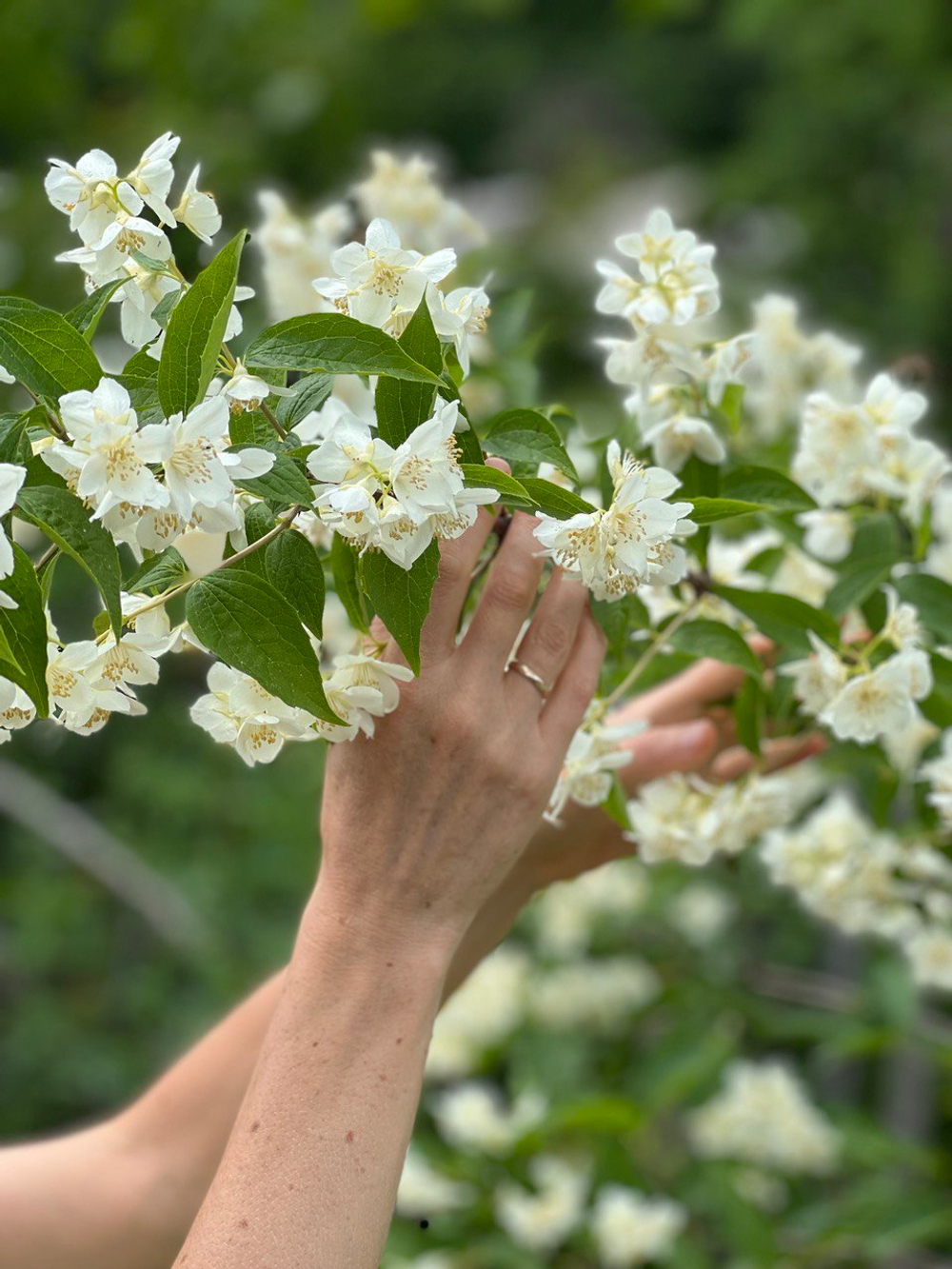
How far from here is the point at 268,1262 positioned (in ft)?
2.81

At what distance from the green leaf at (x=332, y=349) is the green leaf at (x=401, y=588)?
0.36 feet

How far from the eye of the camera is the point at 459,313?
86cm

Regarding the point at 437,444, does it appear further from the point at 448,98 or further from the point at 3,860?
the point at 448,98

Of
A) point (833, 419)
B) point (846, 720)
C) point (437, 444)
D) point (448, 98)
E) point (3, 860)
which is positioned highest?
point (448, 98)

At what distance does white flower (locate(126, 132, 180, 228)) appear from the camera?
2.72 feet

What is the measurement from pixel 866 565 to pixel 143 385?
0.64m

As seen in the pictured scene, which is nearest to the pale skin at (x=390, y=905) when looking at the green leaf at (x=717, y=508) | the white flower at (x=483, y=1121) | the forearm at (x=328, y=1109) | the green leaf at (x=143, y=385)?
the forearm at (x=328, y=1109)

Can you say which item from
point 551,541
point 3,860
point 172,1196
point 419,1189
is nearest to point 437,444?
point 551,541

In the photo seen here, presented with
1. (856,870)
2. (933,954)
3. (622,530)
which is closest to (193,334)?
(622,530)

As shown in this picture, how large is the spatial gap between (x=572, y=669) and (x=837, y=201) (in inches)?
187

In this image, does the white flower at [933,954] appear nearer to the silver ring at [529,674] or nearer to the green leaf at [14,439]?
the silver ring at [529,674]

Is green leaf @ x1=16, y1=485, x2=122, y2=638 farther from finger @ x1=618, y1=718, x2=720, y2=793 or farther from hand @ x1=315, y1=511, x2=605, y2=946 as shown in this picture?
finger @ x1=618, y1=718, x2=720, y2=793

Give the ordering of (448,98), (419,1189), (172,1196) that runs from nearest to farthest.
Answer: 1. (172,1196)
2. (419,1189)
3. (448,98)

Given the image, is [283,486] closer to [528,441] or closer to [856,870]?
[528,441]
